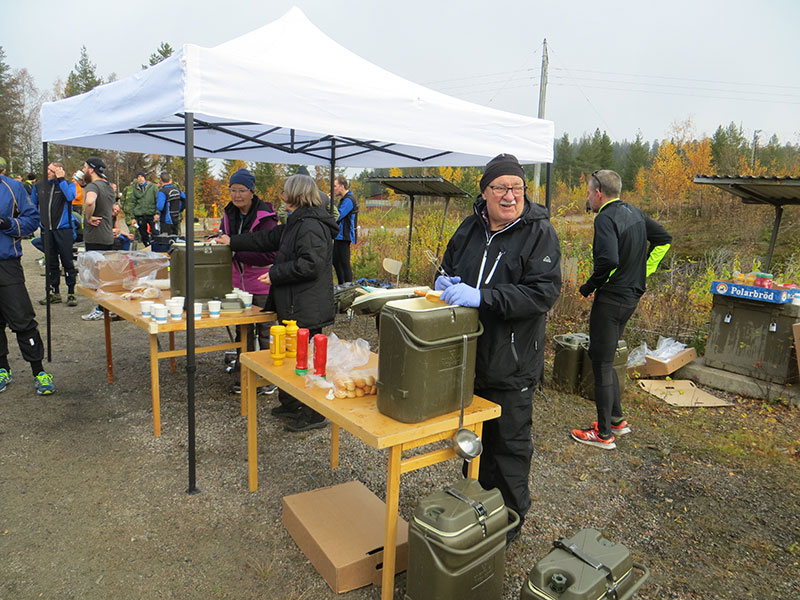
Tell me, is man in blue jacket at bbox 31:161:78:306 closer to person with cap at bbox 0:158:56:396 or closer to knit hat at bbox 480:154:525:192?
person with cap at bbox 0:158:56:396

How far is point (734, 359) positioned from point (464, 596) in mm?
4080

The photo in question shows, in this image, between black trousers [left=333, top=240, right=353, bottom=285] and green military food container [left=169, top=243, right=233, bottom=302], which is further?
black trousers [left=333, top=240, right=353, bottom=285]

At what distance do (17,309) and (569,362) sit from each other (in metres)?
4.35

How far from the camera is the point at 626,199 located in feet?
86.5

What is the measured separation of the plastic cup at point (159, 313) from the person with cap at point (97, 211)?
3956mm

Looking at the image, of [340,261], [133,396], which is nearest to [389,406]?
[133,396]

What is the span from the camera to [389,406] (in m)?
1.84

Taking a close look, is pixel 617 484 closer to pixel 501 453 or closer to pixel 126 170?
pixel 501 453

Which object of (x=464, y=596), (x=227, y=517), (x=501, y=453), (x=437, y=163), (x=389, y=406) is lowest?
(x=227, y=517)

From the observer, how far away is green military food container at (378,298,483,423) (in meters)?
1.72

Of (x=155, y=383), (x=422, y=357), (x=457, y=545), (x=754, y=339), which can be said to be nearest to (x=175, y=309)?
(x=155, y=383)

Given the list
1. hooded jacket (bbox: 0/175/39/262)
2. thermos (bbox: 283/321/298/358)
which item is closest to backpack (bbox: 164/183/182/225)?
hooded jacket (bbox: 0/175/39/262)

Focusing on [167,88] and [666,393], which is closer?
[167,88]

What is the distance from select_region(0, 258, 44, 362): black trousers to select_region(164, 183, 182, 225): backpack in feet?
18.7
